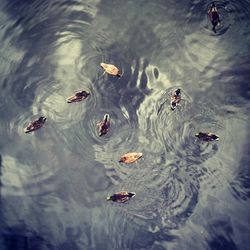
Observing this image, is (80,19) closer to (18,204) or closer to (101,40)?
(101,40)

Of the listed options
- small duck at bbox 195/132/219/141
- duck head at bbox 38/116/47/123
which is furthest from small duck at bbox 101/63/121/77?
small duck at bbox 195/132/219/141

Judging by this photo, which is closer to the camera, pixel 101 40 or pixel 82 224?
pixel 82 224

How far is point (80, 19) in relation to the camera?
4344 millimetres

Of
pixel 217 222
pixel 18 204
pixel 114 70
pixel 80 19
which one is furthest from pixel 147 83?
pixel 18 204

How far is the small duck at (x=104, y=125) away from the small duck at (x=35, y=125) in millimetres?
670

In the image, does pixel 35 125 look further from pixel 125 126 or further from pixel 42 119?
pixel 125 126

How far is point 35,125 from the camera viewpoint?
410 cm

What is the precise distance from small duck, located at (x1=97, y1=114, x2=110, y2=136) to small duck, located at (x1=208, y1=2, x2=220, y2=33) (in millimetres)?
1668

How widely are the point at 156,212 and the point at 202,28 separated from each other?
7.34 ft

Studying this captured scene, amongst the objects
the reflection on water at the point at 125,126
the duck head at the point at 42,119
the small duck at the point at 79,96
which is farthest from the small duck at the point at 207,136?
the duck head at the point at 42,119

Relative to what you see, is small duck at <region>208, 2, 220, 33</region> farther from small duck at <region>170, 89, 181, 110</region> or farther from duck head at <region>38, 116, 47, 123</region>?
duck head at <region>38, 116, 47, 123</region>

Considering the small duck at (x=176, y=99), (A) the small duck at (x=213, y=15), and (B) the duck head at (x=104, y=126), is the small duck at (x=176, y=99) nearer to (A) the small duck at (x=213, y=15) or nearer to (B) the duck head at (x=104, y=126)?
(B) the duck head at (x=104, y=126)

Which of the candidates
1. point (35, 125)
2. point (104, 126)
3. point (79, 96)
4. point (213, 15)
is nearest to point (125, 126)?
point (104, 126)

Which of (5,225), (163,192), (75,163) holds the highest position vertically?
(75,163)
